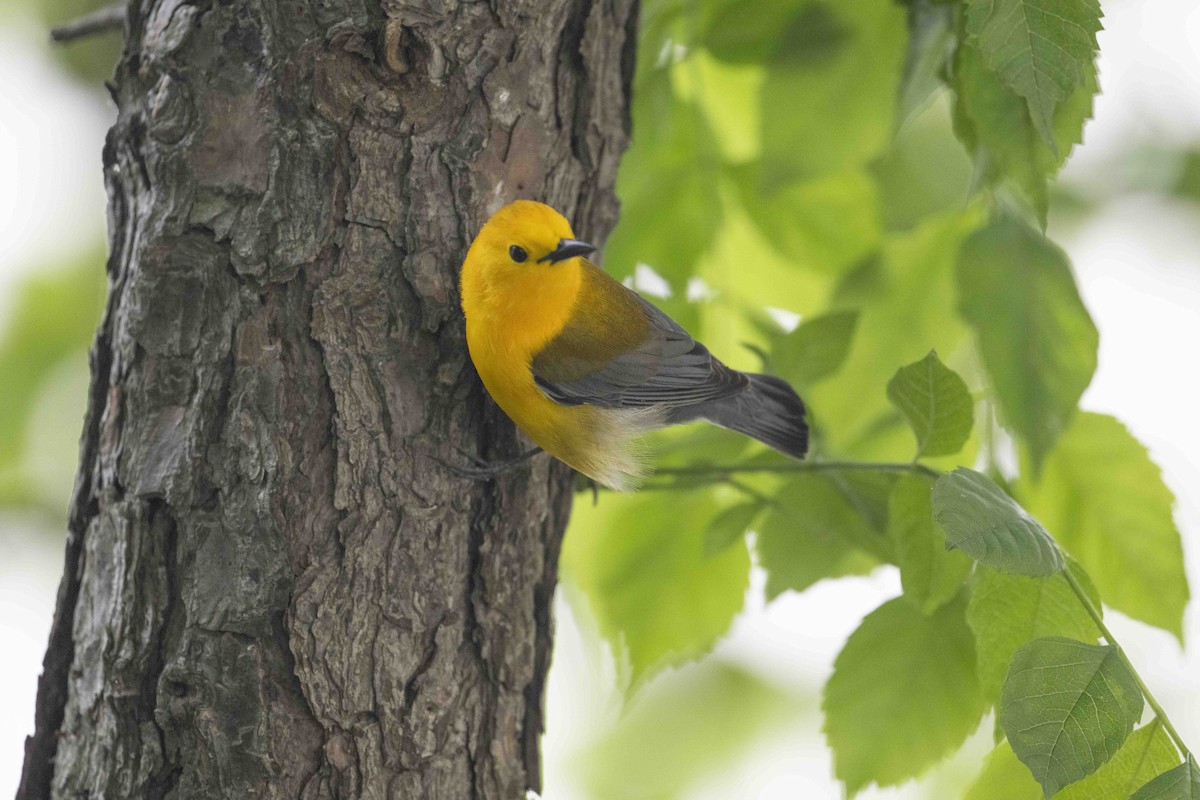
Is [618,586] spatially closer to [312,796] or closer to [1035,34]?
[312,796]

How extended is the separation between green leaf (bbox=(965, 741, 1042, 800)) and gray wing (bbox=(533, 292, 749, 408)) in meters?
0.78

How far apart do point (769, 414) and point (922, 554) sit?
517mm

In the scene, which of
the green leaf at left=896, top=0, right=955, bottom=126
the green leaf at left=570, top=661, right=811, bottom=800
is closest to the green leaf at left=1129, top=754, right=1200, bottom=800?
the green leaf at left=896, top=0, right=955, bottom=126

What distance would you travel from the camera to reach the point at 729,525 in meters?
1.69

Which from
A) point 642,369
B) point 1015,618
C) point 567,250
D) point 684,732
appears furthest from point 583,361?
point 684,732

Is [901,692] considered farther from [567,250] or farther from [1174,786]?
[567,250]

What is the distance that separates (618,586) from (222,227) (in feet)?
2.98

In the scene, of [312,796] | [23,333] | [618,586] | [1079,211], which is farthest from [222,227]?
[1079,211]

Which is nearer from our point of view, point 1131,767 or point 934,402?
point 1131,767

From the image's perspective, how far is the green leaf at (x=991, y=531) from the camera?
1.06 m

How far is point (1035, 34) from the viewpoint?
47.5 inches

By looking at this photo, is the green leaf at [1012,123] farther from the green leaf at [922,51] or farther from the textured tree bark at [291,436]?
the textured tree bark at [291,436]

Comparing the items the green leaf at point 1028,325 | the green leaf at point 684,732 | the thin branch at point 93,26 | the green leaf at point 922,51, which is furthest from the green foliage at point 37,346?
the green leaf at point 1028,325

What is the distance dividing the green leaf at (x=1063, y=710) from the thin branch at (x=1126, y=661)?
32mm
